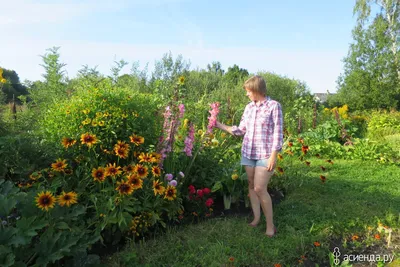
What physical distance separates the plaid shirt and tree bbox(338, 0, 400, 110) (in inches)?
770

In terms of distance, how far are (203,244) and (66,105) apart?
173 cm

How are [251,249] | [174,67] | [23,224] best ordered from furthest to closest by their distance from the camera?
[174,67] < [251,249] < [23,224]

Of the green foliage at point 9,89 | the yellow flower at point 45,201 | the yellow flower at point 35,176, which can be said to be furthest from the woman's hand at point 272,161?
the green foliage at point 9,89

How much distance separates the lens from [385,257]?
2.81 m

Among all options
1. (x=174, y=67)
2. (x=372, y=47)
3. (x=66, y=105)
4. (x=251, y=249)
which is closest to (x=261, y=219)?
(x=251, y=249)

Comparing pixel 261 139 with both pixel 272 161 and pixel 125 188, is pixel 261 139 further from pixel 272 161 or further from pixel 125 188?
pixel 125 188

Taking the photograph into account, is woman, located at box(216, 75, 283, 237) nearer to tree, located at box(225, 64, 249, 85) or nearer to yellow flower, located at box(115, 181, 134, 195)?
yellow flower, located at box(115, 181, 134, 195)

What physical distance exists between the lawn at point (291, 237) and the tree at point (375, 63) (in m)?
18.1

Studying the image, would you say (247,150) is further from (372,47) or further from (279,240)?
(372,47)

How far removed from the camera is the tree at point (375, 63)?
20297 mm

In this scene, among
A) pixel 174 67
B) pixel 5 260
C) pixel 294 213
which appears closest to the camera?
pixel 5 260

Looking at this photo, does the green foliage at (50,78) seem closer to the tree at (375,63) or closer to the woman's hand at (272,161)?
the woman's hand at (272,161)

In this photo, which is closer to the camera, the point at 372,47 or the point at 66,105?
the point at 66,105

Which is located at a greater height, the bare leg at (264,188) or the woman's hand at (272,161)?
the woman's hand at (272,161)
